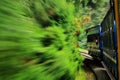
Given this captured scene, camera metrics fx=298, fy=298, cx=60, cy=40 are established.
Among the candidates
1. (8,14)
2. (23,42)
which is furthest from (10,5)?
(23,42)

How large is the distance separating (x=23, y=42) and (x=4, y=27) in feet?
0.46

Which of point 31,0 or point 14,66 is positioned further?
point 31,0

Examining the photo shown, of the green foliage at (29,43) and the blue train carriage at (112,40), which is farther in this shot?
the blue train carriage at (112,40)

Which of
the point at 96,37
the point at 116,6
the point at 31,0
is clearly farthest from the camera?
the point at 96,37

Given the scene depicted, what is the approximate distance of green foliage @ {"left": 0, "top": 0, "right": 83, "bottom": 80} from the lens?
145 centimetres

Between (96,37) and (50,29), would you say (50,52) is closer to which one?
(50,29)

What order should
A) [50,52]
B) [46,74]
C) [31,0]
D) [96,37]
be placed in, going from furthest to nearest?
[96,37]
[31,0]
[50,52]
[46,74]

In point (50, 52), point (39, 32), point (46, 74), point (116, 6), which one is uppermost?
point (116, 6)

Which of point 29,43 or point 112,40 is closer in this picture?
point 29,43

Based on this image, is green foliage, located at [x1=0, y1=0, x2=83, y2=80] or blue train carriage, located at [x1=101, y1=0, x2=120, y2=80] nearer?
green foliage, located at [x1=0, y1=0, x2=83, y2=80]

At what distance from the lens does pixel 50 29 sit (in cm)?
216

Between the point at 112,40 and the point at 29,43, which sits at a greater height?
the point at 112,40

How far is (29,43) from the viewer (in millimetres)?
1582

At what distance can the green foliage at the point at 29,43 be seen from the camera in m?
1.45
